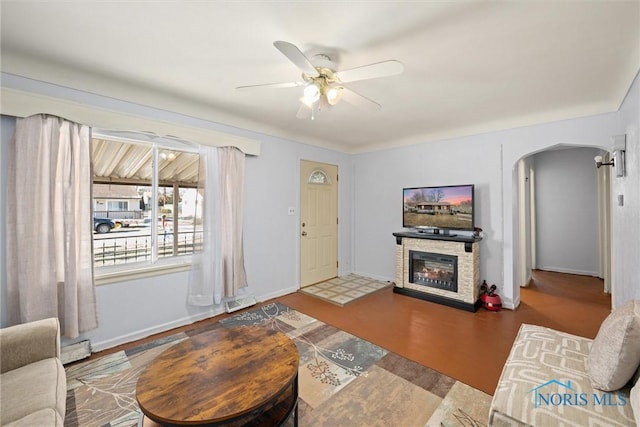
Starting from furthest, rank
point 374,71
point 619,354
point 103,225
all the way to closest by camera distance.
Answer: point 103,225 → point 374,71 → point 619,354

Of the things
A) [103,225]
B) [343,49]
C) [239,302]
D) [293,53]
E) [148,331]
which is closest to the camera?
[293,53]

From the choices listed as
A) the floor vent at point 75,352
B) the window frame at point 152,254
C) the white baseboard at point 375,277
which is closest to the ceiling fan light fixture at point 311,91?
the window frame at point 152,254

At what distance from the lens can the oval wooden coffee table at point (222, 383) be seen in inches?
48.4

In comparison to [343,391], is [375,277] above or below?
above

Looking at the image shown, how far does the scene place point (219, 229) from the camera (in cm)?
325

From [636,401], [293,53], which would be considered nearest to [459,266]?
[636,401]

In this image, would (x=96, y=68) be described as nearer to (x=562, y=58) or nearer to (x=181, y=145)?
(x=181, y=145)

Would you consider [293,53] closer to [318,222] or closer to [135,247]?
[135,247]

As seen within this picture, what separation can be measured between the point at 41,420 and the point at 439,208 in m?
4.25

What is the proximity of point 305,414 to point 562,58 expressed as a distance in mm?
3244

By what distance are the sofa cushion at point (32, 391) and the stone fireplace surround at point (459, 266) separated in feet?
12.5

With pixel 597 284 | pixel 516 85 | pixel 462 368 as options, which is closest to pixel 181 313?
pixel 462 368

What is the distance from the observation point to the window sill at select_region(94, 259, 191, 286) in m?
2.57

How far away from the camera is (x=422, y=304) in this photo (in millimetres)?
3758
